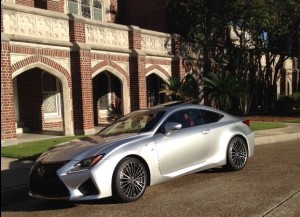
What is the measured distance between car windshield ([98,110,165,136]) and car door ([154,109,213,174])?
7.5 inches

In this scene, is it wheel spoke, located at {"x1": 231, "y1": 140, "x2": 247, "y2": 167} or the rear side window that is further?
wheel spoke, located at {"x1": 231, "y1": 140, "x2": 247, "y2": 167}

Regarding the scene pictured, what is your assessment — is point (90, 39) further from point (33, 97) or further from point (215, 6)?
point (215, 6)

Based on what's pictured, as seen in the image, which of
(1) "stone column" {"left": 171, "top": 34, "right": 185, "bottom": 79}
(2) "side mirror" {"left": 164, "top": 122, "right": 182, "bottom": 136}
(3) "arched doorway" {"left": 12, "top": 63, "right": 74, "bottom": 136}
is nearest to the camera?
(2) "side mirror" {"left": 164, "top": 122, "right": 182, "bottom": 136}

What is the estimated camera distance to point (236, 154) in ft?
25.8

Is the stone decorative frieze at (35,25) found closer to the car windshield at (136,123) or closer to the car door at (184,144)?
the car windshield at (136,123)

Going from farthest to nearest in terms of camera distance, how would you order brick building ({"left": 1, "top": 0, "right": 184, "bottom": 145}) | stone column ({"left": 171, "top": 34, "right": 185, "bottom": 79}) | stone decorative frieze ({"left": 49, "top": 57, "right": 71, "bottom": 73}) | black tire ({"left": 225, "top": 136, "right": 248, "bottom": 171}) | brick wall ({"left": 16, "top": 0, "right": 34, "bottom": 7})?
stone column ({"left": 171, "top": 34, "right": 185, "bottom": 79})
brick wall ({"left": 16, "top": 0, "right": 34, "bottom": 7})
stone decorative frieze ({"left": 49, "top": 57, "right": 71, "bottom": 73})
brick building ({"left": 1, "top": 0, "right": 184, "bottom": 145})
black tire ({"left": 225, "top": 136, "right": 248, "bottom": 171})

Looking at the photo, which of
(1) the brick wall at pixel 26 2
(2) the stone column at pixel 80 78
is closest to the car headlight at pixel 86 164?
(2) the stone column at pixel 80 78

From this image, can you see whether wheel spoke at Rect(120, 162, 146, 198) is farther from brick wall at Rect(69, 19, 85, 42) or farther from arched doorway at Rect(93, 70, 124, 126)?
arched doorway at Rect(93, 70, 124, 126)

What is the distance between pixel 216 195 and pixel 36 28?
9.62m

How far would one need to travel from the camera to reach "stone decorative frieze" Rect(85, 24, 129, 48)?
1578 centimetres

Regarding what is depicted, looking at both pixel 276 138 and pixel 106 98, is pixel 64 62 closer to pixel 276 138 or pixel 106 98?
pixel 106 98

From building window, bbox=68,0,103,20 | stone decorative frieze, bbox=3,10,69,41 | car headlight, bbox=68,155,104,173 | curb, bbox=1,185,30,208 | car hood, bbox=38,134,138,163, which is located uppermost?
building window, bbox=68,0,103,20

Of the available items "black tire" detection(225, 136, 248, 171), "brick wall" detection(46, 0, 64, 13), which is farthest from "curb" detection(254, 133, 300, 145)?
"brick wall" detection(46, 0, 64, 13)

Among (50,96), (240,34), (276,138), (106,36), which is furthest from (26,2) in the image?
(240,34)
